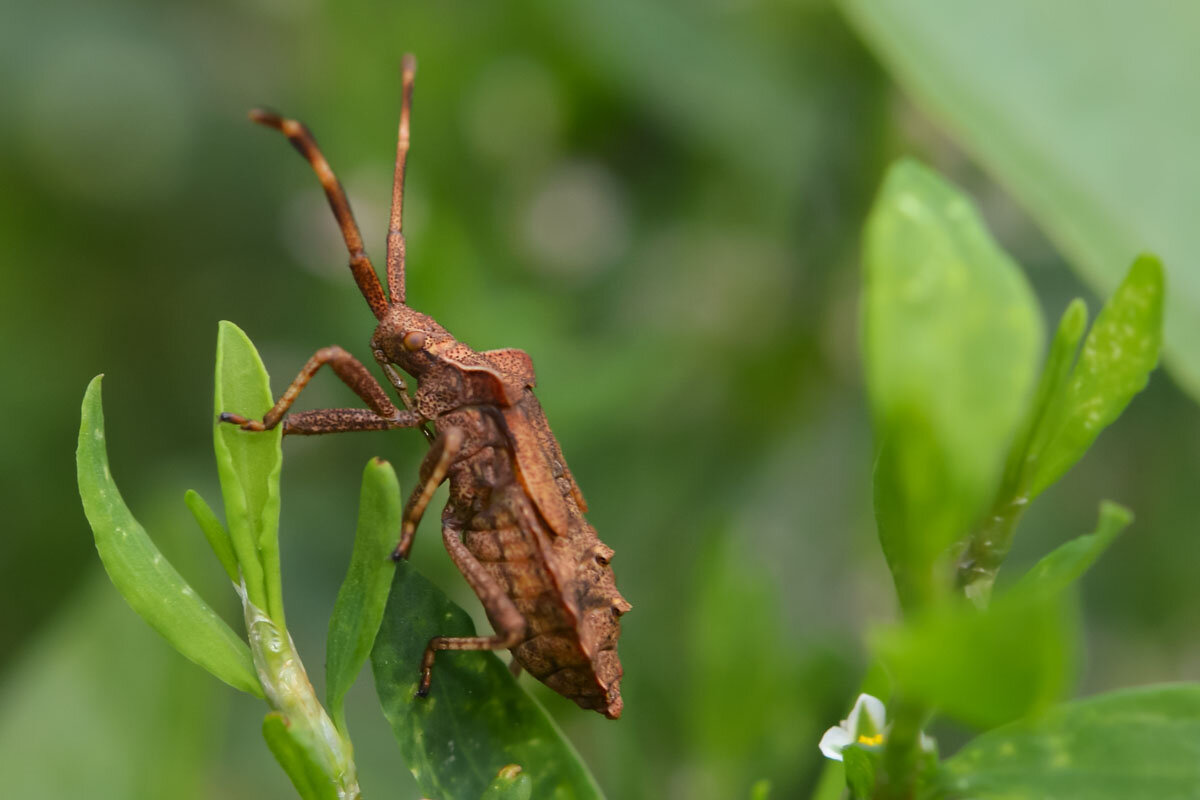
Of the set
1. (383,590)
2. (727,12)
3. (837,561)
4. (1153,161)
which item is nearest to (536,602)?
(383,590)

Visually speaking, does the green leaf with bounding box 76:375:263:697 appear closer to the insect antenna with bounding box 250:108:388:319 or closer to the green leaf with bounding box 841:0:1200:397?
the insect antenna with bounding box 250:108:388:319

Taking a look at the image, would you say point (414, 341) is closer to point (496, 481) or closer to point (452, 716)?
point (496, 481)

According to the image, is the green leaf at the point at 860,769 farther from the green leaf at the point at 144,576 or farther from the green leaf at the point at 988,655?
the green leaf at the point at 144,576

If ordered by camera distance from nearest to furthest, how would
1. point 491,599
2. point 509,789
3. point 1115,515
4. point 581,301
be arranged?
1. point 1115,515
2. point 509,789
3. point 491,599
4. point 581,301

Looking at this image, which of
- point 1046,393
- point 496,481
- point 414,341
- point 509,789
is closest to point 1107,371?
point 1046,393

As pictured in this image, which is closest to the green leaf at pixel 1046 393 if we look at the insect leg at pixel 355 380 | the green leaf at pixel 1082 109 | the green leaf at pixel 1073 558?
the green leaf at pixel 1073 558

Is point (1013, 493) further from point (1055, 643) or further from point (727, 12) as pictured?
point (727, 12)
